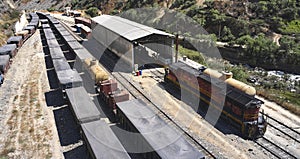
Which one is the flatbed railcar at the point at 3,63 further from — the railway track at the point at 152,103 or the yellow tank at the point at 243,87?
the yellow tank at the point at 243,87

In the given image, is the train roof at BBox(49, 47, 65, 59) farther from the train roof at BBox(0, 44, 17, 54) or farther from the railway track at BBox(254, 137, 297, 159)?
the railway track at BBox(254, 137, 297, 159)

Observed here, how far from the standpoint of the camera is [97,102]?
1020 inches

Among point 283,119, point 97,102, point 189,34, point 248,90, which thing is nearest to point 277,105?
point 283,119

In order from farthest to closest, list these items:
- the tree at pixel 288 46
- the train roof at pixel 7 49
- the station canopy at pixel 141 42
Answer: the tree at pixel 288 46
the train roof at pixel 7 49
the station canopy at pixel 141 42

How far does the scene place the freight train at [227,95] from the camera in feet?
64.5

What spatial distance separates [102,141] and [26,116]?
11172mm

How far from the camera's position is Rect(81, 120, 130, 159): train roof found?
14.2 m

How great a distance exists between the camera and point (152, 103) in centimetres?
2566

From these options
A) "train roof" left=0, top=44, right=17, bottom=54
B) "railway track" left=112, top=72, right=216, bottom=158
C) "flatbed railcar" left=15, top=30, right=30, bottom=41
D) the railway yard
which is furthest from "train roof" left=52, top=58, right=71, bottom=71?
"flatbed railcar" left=15, top=30, right=30, bottom=41

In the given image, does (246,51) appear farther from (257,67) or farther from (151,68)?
(151,68)

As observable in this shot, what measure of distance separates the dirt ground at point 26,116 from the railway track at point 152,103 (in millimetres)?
8533

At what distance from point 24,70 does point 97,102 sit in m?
15.8

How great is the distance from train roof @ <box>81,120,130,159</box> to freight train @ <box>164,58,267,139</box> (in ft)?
32.9

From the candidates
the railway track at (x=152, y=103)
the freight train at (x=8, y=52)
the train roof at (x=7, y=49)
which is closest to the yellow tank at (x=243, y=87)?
the railway track at (x=152, y=103)
